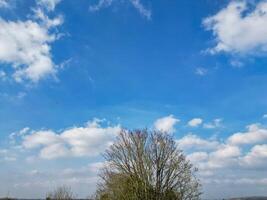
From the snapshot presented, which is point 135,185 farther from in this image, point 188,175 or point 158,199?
point 188,175

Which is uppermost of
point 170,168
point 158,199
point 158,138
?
point 158,138

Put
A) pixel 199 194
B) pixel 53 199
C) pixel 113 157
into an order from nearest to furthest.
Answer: pixel 199 194 → pixel 113 157 → pixel 53 199

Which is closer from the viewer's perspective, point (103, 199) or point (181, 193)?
point (181, 193)

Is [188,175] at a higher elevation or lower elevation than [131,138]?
lower

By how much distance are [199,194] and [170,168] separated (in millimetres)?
3468

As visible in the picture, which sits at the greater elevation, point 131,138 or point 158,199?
point 131,138

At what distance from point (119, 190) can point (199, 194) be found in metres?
7.50

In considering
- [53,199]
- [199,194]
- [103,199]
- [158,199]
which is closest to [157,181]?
[158,199]

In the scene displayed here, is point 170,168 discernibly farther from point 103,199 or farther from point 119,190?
point 103,199

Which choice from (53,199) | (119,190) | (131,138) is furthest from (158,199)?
(53,199)

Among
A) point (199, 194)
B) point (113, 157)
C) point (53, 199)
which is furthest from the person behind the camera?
point (53, 199)

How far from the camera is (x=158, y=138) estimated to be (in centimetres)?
3706

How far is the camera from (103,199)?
40.6m

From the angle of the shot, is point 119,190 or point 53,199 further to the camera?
point 53,199
